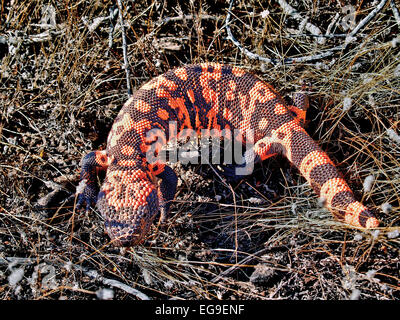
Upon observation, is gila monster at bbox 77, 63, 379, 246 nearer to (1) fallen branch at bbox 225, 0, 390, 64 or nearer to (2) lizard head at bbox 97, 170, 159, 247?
(2) lizard head at bbox 97, 170, 159, 247

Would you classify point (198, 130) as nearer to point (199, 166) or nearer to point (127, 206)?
point (199, 166)

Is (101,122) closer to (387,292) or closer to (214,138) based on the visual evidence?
(214,138)

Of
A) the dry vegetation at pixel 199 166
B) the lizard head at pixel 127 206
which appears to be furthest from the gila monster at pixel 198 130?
the dry vegetation at pixel 199 166

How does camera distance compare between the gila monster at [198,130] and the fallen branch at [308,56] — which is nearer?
the gila monster at [198,130]

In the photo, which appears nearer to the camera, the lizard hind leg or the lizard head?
the lizard head

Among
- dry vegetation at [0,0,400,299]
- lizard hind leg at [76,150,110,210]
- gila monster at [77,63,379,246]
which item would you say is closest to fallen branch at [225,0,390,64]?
dry vegetation at [0,0,400,299]

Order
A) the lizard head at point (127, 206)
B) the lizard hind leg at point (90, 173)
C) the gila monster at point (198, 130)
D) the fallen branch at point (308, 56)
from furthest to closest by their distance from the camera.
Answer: the fallen branch at point (308, 56) < the lizard hind leg at point (90, 173) < the gila monster at point (198, 130) < the lizard head at point (127, 206)

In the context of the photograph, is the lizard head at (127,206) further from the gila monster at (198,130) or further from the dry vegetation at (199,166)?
the dry vegetation at (199,166)

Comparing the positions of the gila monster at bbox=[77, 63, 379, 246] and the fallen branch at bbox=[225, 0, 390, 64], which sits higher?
the fallen branch at bbox=[225, 0, 390, 64]
